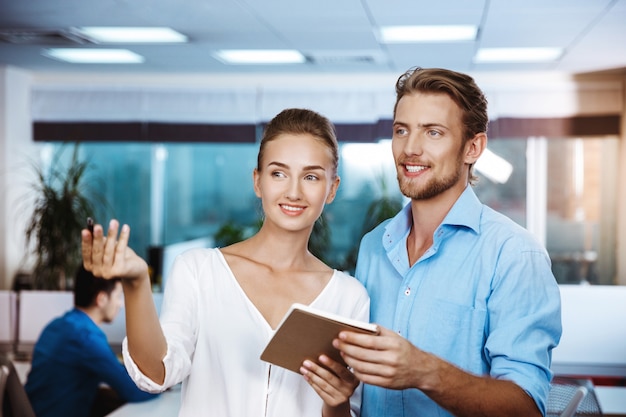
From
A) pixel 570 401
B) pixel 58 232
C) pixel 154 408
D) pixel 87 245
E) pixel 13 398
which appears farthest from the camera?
pixel 58 232

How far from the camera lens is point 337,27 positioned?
4949 mm

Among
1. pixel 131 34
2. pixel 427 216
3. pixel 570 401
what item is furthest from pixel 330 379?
pixel 131 34

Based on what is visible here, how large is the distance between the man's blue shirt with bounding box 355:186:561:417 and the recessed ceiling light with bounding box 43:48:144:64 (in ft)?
15.4

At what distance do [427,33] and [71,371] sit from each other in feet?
10.7

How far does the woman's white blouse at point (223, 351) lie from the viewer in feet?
5.56

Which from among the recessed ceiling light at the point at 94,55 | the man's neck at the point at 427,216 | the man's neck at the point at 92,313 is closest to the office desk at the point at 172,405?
the man's neck at the point at 92,313

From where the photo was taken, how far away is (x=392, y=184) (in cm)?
741

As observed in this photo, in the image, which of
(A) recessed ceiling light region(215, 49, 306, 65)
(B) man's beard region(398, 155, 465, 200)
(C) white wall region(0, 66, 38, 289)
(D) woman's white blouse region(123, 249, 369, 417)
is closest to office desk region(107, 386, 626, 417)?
(D) woman's white blouse region(123, 249, 369, 417)

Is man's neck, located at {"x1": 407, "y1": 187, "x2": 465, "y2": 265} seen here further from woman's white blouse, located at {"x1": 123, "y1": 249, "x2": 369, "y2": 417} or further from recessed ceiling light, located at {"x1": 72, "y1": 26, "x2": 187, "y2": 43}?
recessed ceiling light, located at {"x1": 72, "y1": 26, "x2": 187, "y2": 43}

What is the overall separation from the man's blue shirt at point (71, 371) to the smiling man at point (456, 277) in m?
1.73

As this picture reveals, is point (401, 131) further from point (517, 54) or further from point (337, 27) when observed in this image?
point (517, 54)

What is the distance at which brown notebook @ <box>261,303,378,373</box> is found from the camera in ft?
4.26

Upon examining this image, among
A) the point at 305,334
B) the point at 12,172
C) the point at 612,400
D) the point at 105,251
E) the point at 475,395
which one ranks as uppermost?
the point at 12,172

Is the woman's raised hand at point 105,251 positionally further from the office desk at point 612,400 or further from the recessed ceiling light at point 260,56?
the recessed ceiling light at point 260,56
